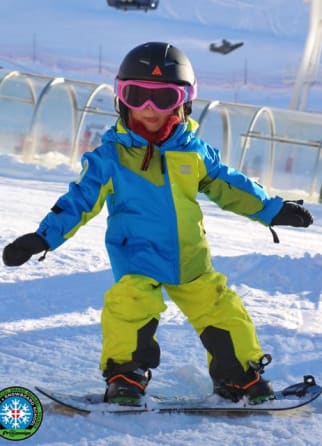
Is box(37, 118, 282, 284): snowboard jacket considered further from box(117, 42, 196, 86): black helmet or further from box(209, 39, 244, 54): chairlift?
box(209, 39, 244, 54): chairlift

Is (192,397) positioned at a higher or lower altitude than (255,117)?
higher

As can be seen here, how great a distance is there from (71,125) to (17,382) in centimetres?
1141

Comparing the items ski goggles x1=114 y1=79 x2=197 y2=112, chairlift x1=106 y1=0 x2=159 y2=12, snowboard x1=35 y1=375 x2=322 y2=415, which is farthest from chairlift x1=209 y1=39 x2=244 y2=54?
snowboard x1=35 y1=375 x2=322 y2=415

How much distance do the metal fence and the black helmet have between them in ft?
33.9

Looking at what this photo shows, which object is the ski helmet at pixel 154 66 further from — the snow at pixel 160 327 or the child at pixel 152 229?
the snow at pixel 160 327

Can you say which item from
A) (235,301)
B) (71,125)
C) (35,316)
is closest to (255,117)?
(71,125)

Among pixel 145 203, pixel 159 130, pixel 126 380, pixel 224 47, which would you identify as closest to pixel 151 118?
pixel 159 130

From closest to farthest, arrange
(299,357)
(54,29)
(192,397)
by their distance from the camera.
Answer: (192,397)
(299,357)
(54,29)

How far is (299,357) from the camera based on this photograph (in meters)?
4.32

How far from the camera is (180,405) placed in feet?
11.2

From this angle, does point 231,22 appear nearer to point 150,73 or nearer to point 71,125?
point 71,125

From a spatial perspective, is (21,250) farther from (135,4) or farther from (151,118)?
(135,4)

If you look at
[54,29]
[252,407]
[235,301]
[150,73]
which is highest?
[150,73]

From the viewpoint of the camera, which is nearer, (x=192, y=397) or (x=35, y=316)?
(x=192, y=397)
